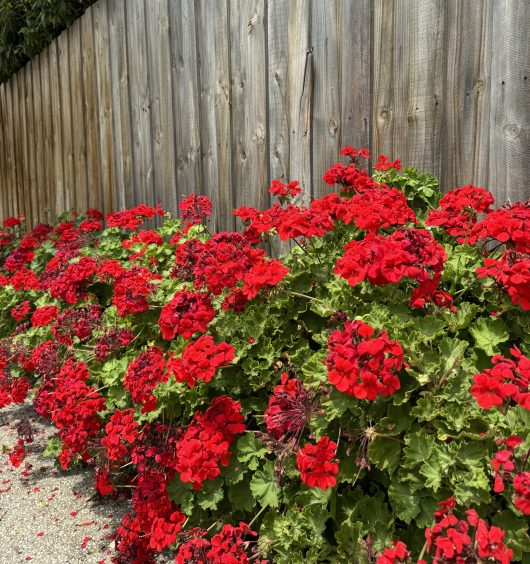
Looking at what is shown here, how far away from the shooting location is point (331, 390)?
1.85 m

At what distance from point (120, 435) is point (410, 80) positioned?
1.99 metres

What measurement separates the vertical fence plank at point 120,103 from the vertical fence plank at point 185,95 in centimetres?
82

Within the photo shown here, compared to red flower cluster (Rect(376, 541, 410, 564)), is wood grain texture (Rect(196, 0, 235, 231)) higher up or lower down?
higher up

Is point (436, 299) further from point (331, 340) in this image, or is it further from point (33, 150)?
point (33, 150)

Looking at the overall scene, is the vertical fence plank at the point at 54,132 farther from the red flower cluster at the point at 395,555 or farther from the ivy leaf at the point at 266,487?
the red flower cluster at the point at 395,555

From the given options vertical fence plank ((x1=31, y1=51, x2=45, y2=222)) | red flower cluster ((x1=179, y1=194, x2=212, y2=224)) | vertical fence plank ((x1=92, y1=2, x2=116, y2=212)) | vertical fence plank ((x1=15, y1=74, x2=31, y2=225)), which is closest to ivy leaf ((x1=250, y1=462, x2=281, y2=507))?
red flower cluster ((x1=179, y1=194, x2=212, y2=224))

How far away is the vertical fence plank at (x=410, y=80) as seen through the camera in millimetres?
2646

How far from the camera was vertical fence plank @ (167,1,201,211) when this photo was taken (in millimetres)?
4176

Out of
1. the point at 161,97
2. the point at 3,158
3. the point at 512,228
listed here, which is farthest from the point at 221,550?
the point at 3,158

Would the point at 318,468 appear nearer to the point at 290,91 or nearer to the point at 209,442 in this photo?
the point at 209,442

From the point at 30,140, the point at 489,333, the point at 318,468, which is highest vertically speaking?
the point at 30,140

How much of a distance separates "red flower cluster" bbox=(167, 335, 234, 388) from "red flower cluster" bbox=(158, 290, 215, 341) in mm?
91

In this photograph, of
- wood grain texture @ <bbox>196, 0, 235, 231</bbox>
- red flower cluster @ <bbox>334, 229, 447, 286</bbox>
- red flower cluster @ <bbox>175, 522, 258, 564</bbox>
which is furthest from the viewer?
wood grain texture @ <bbox>196, 0, 235, 231</bbox>

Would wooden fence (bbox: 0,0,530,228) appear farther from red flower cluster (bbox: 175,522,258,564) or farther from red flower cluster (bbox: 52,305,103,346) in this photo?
red flower cluster (bbox: 175,522,258,564)
